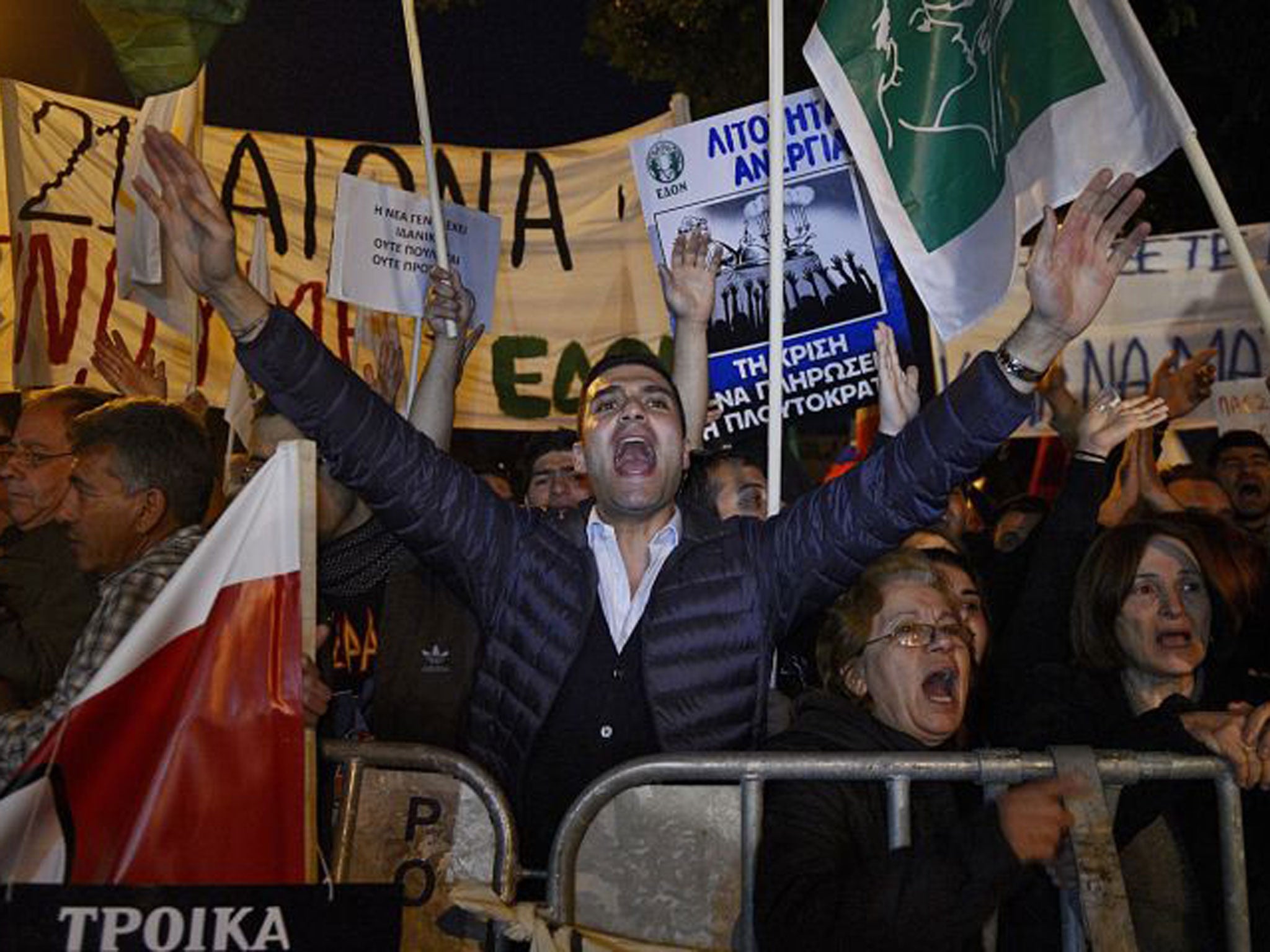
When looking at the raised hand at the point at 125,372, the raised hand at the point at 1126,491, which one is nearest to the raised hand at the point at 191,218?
the raised hand at the point at 125,372

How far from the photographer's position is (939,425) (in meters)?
3.58

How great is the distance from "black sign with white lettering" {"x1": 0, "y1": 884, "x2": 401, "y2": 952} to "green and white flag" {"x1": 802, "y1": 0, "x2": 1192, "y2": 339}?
2465 mm

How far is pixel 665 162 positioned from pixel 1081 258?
8.90 feet

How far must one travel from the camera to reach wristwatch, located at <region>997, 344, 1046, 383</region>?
141 inches

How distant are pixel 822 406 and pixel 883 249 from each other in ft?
1.88

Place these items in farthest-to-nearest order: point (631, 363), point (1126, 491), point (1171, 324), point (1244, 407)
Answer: point (1171, 324)
point (1244, 407)
point (1126, 491)
point (631, 363)

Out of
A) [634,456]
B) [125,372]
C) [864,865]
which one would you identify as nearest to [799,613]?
[634,456]

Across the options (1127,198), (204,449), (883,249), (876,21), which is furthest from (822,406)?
(204,449)

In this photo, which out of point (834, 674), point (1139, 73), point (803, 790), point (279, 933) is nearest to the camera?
point (279, 933)

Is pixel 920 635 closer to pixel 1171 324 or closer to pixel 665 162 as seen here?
pixel 665 162

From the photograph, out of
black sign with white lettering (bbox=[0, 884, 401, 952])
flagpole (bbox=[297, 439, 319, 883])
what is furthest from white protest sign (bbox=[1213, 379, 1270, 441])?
black sign with white lettering (bbox=[0, 884, 401, 952])

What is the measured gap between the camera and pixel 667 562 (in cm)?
372

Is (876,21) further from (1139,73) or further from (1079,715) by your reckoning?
(1079,715)

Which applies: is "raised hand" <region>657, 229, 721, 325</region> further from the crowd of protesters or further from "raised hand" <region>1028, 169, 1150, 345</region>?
"raised hand" <region>1028, 169, 1150, 345</region>
